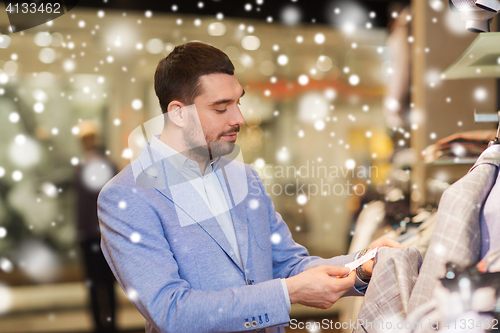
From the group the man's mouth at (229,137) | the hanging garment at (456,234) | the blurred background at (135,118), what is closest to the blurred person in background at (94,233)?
the blurred background at (135,118)

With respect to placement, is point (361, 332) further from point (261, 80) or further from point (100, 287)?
point (261, 80)

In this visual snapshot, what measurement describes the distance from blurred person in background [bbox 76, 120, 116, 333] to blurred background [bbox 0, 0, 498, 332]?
0.09 metres

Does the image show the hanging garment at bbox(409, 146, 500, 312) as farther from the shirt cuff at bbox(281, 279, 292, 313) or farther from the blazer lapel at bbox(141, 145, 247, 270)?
the blazer lapel at bbox(141, 145, 247, 270)

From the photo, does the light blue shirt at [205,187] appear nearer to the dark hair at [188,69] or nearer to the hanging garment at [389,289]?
the dark hair at [188,69]

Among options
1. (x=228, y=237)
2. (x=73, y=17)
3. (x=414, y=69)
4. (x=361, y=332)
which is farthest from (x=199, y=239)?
(x=73, y=17)

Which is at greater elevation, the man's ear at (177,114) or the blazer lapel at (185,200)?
the man's ear at (177,114)

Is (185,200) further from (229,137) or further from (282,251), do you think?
(282,251)

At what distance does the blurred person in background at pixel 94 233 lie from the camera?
2695 mm

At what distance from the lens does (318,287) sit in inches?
36.6

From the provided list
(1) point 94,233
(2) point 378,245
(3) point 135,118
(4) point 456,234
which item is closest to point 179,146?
(2) point 378,245

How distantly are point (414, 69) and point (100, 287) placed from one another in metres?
2.64

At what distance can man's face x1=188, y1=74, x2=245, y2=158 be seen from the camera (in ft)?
3.91

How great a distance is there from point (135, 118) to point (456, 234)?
2867 millimetres

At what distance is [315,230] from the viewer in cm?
335
